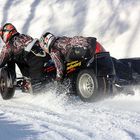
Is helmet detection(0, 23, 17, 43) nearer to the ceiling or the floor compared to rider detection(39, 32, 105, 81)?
nearer to the ceiling

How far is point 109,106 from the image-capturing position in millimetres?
8016

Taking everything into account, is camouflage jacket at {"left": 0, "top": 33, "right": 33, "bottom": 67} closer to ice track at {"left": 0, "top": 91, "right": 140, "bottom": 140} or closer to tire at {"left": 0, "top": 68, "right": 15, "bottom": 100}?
tire at {"left": 0, "top": 68, "right": 15, "bottom": 100}

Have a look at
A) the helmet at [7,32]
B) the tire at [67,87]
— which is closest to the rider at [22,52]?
the helmet at [7,32]

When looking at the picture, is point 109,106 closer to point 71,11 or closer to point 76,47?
point 76,47

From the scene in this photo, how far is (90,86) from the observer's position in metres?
8.57

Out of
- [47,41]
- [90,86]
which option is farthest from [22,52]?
[90,86]

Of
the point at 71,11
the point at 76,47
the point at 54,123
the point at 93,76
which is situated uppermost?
the point at 71,11

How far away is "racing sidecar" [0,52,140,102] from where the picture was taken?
8492 mm

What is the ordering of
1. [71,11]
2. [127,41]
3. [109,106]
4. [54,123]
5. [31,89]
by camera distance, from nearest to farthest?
[54,123], [109,106], [31,89], [127,41], [71,11]

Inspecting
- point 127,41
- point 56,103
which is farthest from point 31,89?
point 127,41

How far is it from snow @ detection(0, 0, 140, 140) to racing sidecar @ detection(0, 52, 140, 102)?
0.64 feet

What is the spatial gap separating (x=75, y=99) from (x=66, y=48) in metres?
0.98

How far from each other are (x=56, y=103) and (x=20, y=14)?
8.50 metres

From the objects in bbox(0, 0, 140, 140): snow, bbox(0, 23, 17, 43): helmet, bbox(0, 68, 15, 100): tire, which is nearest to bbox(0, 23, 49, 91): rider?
bbox(0, 23, 17, 43): helmet
